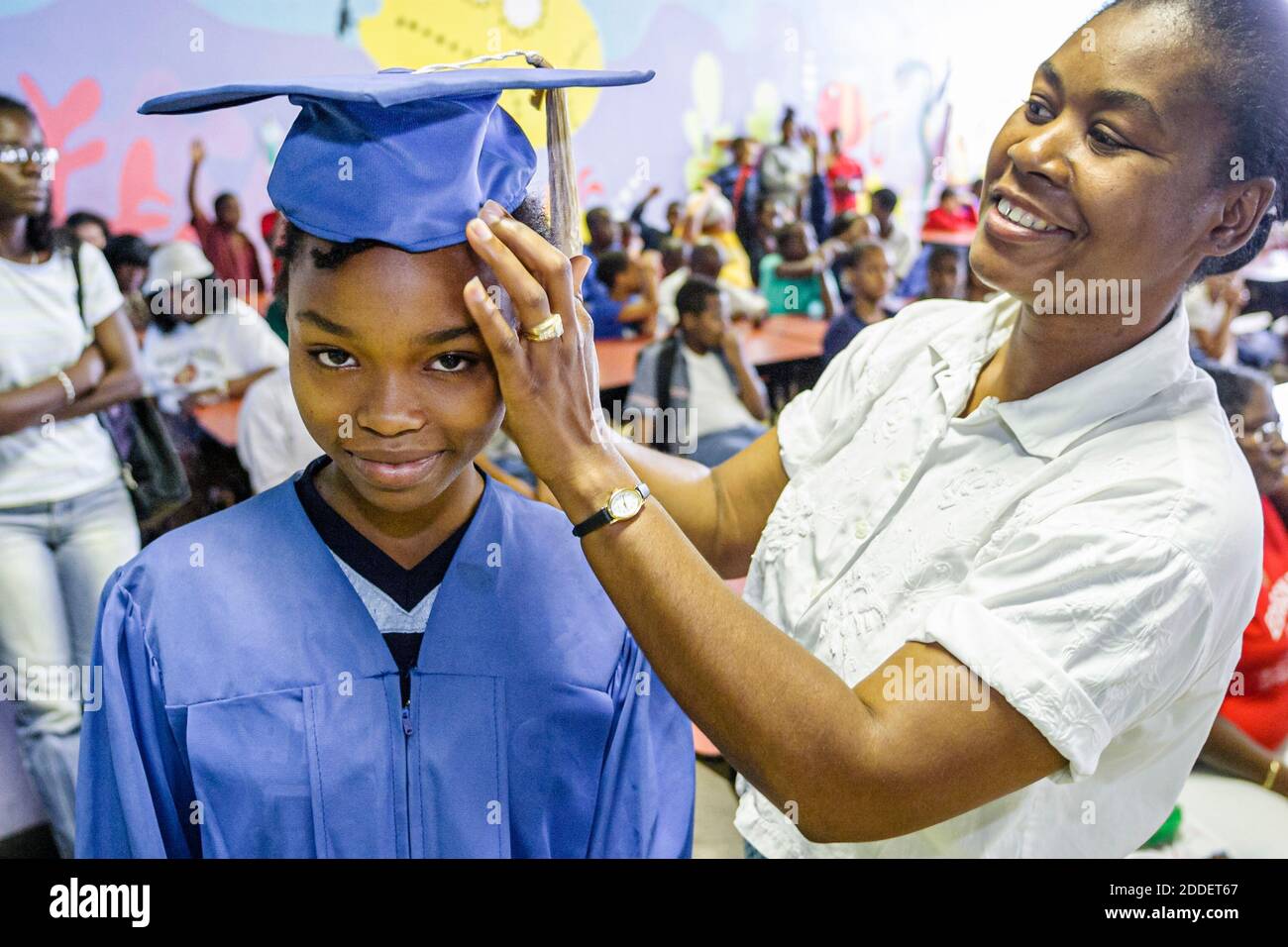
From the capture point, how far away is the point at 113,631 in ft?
3.68

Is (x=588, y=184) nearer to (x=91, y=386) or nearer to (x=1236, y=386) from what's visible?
(x=91, y=386)

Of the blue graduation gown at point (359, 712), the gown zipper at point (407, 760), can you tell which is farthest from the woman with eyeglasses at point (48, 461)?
the gown zipper at point (407, 760)

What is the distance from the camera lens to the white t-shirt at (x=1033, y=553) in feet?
3.60

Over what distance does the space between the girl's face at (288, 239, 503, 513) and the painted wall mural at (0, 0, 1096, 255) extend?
1405mm

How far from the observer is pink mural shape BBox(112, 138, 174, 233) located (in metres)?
2.57

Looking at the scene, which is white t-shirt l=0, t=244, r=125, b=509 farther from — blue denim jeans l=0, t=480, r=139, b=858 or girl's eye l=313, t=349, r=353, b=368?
girl's eye l=313, t=349, r=353, b=368

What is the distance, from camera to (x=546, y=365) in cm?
105

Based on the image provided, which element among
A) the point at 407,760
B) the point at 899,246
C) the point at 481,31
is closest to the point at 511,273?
the point at 407,760

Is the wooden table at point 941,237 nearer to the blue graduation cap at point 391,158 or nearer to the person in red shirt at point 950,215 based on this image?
the person in red shirt at point 950,215

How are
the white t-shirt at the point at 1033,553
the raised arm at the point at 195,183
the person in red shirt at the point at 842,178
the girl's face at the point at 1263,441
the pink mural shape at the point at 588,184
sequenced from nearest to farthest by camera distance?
the white t-shirt at the point at 1033,553 → the raised arm at the point at 195,183 → the girl's face at the point at 1263,441 → the pink mural shape at the point at 588,184 → the person in red shirt at the point at 842,178

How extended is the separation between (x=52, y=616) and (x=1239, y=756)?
2.41 metres

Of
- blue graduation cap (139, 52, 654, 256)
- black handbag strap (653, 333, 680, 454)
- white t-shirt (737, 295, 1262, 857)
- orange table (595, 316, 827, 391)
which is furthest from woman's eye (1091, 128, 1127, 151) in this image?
orange table (595, 316, 827, 391)

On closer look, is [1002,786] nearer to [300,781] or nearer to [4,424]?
[300,781]

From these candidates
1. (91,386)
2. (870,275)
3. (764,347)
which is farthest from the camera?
(870,275)
